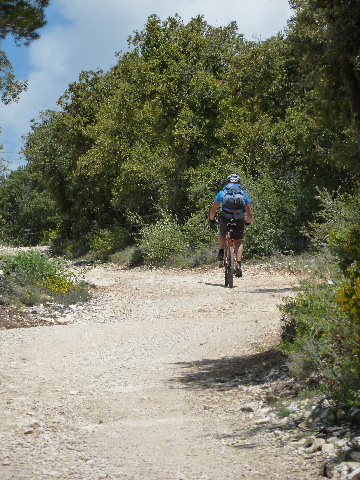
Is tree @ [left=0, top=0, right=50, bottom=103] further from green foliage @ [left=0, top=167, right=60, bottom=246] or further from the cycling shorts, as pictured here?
green foliage @ [left=0, top=167, right=60, bottom=246]

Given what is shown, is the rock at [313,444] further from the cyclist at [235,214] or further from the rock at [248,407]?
the cyclist at [235,214]

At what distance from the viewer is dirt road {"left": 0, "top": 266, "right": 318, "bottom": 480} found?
15.4 feet

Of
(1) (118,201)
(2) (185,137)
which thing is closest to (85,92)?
(1) (118,201)

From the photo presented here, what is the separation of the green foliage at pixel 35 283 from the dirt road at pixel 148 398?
1.32 metres

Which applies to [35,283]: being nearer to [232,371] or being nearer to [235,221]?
[235,221]

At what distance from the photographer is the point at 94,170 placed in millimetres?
31203

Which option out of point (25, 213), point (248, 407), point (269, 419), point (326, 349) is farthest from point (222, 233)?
point (25, 213)

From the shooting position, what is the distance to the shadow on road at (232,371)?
705 cm

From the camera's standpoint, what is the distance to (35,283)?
580 inches

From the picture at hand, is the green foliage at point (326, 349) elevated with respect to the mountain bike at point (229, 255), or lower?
lower

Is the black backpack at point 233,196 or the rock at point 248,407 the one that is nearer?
the rock at point 248,407

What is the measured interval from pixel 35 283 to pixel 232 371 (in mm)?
8008

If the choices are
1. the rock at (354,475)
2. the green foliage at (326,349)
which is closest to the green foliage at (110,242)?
the green foliage at (326,349)

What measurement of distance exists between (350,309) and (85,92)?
3365cm
